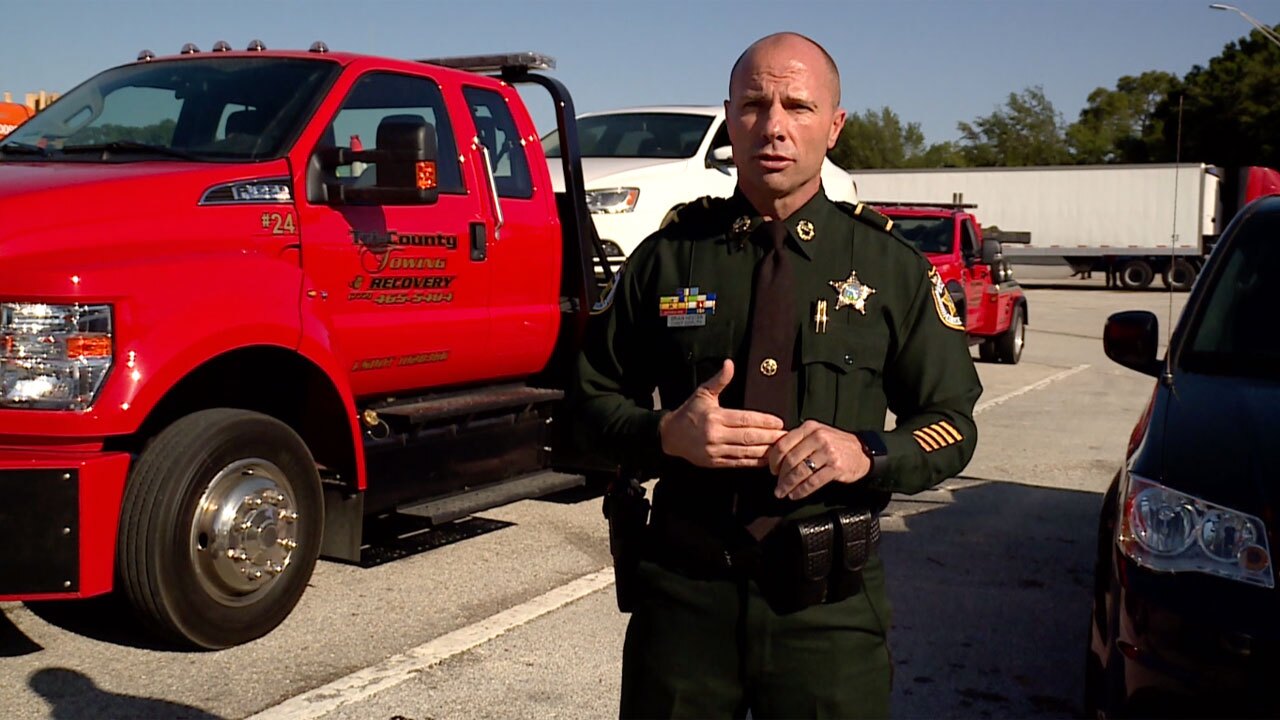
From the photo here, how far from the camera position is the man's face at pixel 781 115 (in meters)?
2.38

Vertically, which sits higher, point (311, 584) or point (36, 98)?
point (36, 98)

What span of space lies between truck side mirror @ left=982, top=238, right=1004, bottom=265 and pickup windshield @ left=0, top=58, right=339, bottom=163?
400 inches

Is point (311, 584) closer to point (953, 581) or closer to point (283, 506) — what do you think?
point (283, 506)

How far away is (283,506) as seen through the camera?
5086mm

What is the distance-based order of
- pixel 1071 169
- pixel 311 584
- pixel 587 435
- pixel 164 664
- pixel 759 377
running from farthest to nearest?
1. pixel 1071 169
2. pixel 311 584
3. pixel 164 664
4. pixel 587 435
5. pixel 759 377

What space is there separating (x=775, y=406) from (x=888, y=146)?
356 feet

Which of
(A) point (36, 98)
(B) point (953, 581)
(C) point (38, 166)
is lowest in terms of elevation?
(B) point (953, 581)

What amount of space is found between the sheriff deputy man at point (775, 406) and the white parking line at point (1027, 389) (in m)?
9.24

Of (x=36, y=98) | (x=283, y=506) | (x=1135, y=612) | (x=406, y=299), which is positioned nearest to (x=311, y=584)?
(x=283, y=506)

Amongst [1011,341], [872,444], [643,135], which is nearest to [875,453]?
[872,444]

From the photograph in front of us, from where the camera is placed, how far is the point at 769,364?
2357mm

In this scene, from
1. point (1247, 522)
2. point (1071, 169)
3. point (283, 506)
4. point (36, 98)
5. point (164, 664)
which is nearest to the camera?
point (1247, 522)

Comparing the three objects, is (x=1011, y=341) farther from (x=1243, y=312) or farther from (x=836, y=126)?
(x=836, y=126)

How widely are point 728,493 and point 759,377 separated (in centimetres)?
21
